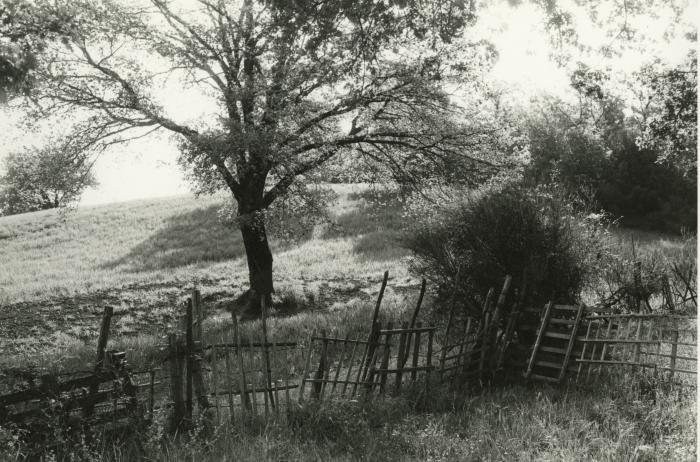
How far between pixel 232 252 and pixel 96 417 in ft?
79.7

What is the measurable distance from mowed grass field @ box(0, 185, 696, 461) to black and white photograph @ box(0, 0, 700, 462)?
0.24 feet

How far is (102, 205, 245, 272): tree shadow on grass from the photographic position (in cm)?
2900

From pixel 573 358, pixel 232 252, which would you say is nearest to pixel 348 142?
pixel 573 358

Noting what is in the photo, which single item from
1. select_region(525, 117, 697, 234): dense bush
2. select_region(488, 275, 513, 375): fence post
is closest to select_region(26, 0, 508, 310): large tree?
select_region(488, 275, 513, 375): fence post

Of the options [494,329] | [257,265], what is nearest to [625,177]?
[257,265]

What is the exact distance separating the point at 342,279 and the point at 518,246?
1156 cm

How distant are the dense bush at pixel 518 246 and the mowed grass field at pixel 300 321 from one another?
2892mm

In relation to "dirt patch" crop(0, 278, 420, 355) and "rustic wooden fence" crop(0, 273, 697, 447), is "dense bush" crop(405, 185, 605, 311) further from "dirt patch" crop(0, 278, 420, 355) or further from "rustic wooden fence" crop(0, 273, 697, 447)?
"dirt patch" crop(0, 278, 420, 355)

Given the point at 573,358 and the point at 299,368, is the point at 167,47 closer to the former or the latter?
the point at 299,368

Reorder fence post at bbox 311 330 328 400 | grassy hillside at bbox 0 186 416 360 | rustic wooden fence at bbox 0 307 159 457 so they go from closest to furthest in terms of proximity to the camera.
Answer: rustic wooden fence at bbox 0 307 159 457 → fence post at bbox 311 330 328 400 → grassy hillside at bbox 0 186 416 360

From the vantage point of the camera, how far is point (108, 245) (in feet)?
113

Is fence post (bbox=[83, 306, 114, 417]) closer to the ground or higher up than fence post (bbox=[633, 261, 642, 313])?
higher up

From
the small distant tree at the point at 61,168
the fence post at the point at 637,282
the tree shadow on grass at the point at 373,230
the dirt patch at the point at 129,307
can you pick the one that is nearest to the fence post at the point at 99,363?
the dirt patch at the point at 129,307

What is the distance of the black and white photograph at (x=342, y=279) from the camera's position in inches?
277
